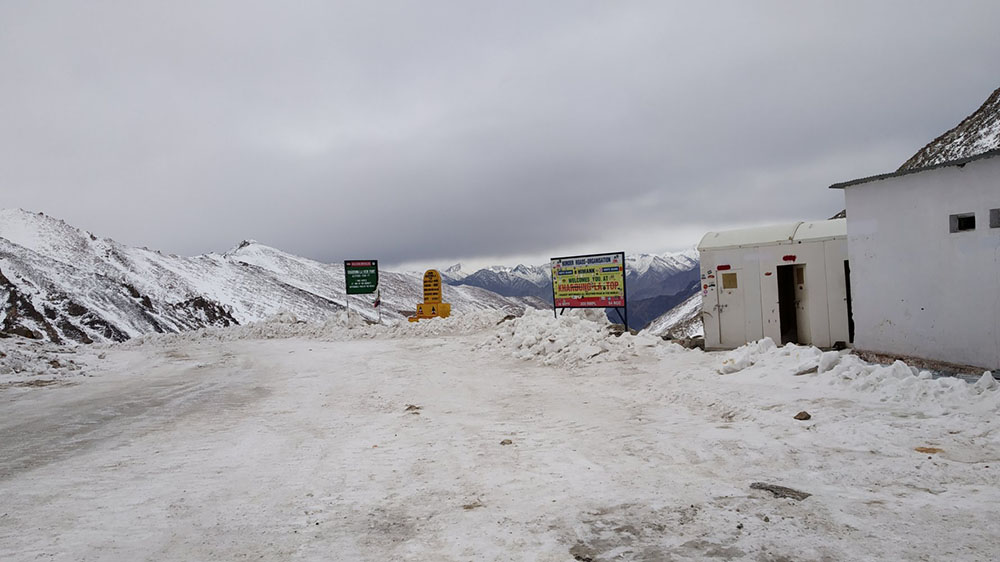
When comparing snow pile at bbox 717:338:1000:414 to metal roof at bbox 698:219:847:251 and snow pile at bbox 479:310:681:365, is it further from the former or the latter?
metal roof at bbox 698:219:847:251

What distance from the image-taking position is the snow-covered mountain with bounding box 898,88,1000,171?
177 feet

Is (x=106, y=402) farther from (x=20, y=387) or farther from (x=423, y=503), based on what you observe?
(x=423, y=503)

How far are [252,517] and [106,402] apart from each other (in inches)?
332

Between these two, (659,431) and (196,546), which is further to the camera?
(659,431)

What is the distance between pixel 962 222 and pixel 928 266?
35.1 inches

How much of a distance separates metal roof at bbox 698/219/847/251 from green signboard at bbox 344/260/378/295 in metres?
20.5

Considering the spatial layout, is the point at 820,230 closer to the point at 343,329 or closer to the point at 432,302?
the point at 343,329

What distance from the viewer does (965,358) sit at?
932cm

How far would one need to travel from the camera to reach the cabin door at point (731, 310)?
14.3 meters

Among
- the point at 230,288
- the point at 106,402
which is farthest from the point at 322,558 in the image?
the point at 230,288

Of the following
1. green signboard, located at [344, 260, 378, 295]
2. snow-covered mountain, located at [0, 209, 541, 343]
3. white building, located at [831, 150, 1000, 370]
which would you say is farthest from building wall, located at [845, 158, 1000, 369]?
snow-covered mountain, located at [0, 209, 541, 343]

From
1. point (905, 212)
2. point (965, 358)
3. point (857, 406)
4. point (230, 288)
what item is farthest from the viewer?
point (230, 288)

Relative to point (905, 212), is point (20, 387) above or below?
below

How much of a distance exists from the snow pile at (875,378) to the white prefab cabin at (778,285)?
13.4ft
